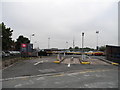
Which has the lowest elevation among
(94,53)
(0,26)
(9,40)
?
(94,53)

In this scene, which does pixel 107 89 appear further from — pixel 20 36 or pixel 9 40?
pixel 20 36

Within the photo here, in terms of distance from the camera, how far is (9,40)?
34219 mm

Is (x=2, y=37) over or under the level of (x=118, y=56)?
over

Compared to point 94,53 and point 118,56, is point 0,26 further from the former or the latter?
point 94,53

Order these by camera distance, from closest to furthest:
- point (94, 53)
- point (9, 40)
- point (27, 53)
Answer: point (27, 53)
point (9, 40)
point (94, 53)

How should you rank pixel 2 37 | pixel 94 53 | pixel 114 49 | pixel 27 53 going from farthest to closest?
pixel 94 53 < pixel 2 37 < pixel 27 53 < pixel 114 49

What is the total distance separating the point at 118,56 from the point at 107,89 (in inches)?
649

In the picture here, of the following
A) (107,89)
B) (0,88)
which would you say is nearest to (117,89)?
A: (107,89)

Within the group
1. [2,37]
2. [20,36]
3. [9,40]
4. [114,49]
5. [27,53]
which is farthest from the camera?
[20,36]

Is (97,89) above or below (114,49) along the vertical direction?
below

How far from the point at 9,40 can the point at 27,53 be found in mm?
8001

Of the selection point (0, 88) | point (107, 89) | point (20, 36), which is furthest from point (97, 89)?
point (20, 36)

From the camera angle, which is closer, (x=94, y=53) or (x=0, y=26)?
(x=0, y=26)

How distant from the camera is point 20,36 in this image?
90.6 metres
